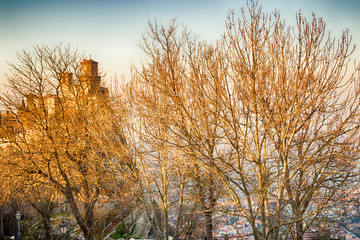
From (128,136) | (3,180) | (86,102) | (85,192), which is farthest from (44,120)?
(128,136)

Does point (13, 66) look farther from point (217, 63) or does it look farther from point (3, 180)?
point (217, 63)

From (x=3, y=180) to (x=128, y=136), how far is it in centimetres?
480

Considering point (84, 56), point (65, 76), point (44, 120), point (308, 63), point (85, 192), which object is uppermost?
point (84, 56)

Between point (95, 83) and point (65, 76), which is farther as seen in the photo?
point (95, 83)

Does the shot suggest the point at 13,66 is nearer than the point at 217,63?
No

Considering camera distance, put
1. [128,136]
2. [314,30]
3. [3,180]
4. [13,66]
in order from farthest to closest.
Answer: [13,66], [3,180], [128,136], [314,30]

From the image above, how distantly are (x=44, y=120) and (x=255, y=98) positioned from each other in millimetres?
8875

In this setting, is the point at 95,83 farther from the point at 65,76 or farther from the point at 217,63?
the point at 217,63

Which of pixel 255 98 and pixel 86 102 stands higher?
pixel 86 102

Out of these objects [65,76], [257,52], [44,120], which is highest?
[65,76]

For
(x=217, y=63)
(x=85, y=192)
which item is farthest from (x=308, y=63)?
(x=85, y=192)

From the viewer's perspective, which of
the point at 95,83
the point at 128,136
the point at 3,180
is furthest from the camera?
the point at 95,83

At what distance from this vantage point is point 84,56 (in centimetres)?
1231

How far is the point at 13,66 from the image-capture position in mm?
10633
